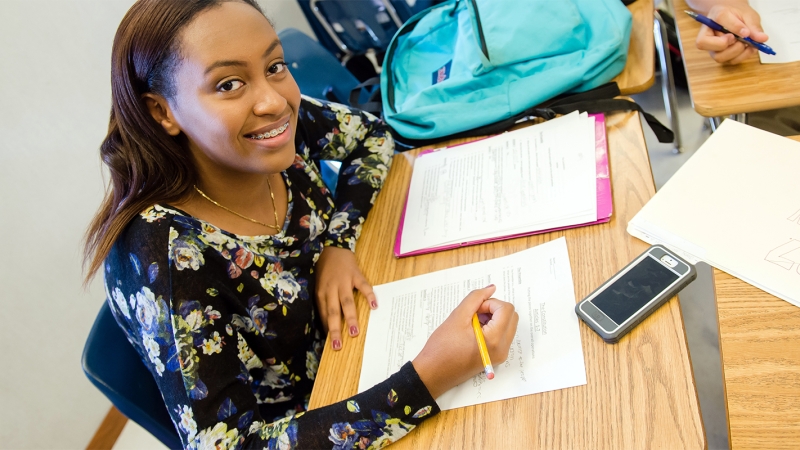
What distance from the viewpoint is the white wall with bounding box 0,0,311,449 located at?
1.56m

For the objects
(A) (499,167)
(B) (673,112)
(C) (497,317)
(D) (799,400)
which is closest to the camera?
(D) (799,400)

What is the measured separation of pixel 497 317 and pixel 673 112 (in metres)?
1.53

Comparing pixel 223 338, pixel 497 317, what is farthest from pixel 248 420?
pixel 497 317

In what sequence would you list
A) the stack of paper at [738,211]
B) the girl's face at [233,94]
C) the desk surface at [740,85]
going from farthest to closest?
the desk surface at [740,85], the girl's face at [233,94], the stack of paper at [738,211]

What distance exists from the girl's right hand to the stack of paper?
270 millimetres

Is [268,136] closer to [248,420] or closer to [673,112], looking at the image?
[248,420]

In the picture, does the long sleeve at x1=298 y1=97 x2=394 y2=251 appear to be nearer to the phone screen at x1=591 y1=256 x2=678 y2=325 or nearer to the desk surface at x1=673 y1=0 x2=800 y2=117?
the phone screen at x1=591 y1=256 x2=678 y2=325

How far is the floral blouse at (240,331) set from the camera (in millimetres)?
787

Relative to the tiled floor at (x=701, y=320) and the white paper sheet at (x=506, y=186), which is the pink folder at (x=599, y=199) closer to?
the white paper sheet at (x=506, y=186)

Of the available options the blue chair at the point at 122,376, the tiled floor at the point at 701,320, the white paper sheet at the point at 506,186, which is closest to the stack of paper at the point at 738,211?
the white paper sheet at the point at 506,186

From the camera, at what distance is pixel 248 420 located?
0.83 metres

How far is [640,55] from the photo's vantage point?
1.26 m

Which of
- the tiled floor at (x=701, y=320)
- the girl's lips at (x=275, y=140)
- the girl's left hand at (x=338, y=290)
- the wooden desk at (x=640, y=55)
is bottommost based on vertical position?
the tiled floor at (x=701, y=320)

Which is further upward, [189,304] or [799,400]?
[189,304]
